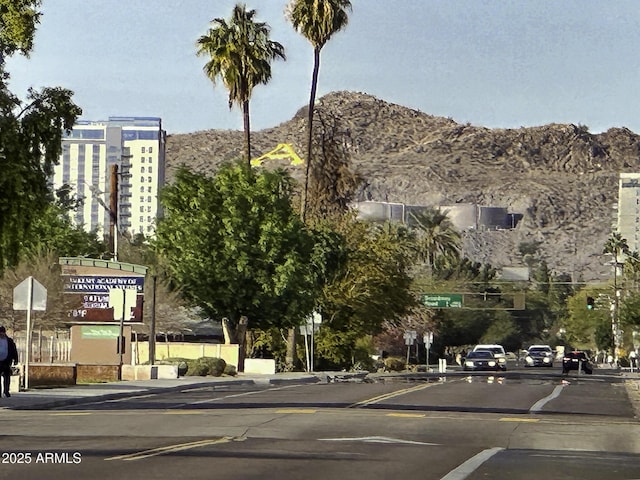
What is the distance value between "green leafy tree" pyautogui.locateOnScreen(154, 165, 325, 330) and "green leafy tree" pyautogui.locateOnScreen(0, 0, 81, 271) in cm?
3715

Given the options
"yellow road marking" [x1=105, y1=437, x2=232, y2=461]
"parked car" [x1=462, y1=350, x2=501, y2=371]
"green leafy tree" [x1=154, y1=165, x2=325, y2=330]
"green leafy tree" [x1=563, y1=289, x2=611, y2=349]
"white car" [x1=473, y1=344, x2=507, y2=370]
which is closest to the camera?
"yellow road marking" [x1=105, y1=437, x2=232, y2=461]

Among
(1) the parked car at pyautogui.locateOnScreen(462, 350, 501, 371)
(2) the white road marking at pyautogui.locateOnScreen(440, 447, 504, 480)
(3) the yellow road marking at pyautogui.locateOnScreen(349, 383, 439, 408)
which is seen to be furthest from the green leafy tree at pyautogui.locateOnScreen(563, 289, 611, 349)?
(2) the white road marking at pyautogui.locateOnScreen(440, 447, 504, 480)

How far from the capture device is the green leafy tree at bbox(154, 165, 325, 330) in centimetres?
6856

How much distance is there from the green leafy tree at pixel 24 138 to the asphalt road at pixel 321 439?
14.0ft

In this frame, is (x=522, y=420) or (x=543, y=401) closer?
(x=522, y=420)

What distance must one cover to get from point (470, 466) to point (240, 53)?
53.4 meters

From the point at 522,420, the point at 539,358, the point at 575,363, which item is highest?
the point at 522,420

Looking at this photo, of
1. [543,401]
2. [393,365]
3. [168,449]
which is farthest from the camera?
[393,365]

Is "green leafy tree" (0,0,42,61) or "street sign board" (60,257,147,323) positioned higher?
"green leafy tree" (0,0,42,61)

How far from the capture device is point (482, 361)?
281 feet

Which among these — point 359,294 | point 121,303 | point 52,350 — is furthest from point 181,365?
point 359,294

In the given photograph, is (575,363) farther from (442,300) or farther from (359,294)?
(442,300)

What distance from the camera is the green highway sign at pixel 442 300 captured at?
11581 cm

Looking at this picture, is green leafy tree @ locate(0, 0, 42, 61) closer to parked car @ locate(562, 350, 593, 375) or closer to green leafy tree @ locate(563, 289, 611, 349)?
parked car @ locate(562, 350, 593, 375)
